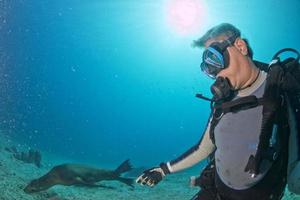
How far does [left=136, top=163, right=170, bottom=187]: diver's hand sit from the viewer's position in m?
3.89

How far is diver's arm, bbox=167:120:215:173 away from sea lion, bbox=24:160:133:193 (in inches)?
233

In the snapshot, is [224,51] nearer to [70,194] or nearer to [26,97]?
[70,194]

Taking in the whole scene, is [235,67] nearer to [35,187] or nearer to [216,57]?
[216,57]

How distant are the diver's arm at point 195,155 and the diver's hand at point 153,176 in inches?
2.8

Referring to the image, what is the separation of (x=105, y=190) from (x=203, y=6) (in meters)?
21.0

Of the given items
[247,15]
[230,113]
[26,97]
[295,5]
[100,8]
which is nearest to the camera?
[230,113]

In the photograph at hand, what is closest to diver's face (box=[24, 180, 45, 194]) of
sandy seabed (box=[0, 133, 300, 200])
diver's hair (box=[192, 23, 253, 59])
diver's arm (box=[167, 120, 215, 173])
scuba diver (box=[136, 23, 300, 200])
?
sandy seabed (box=[0, 133, 300, 200])

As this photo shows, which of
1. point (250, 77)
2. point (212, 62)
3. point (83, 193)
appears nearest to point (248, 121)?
point (250, 77)

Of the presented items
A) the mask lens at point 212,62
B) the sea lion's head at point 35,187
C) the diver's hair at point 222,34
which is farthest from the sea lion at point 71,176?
the mask lens at point 212,62

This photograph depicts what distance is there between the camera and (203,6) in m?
28.8

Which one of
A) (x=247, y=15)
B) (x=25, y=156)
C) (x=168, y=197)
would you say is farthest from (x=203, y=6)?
(x=168, y=197)

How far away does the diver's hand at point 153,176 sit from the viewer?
3.89m

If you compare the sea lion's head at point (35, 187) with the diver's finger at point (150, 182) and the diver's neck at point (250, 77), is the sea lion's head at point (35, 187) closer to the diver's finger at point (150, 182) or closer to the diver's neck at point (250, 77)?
the diver's finger at point (150, 182)

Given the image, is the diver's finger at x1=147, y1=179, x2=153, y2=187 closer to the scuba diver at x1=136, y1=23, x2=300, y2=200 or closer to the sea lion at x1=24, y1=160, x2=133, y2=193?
the scuba diver at x1=136, y1=23, x2=300, y2=200
